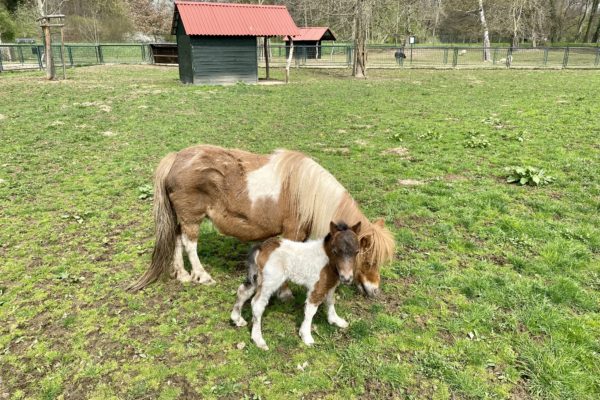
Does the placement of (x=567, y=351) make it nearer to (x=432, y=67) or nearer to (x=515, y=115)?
(x=515, y=115)

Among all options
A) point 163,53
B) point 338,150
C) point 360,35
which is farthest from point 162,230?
point 163,53

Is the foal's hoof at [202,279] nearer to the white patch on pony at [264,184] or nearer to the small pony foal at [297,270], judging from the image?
the small pony foal at [297,270]

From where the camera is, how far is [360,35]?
23797 millimetres

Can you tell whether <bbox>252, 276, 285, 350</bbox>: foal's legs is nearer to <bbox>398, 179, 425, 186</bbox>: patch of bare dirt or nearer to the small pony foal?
the small pony foal

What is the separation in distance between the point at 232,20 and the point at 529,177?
1865 cm

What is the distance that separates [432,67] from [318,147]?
25.8m

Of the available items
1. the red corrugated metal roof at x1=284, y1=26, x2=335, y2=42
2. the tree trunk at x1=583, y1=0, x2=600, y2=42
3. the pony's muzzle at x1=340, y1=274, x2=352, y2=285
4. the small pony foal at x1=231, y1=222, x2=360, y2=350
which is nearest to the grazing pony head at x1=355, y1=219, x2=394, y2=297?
the small pony foal at x1=231, y1=222, x2=360, y2=350

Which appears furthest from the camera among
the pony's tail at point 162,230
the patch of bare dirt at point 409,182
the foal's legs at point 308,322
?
the patch of bare dirt at point 409,182

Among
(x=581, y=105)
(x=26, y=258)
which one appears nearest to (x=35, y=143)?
(x=26, y=258)

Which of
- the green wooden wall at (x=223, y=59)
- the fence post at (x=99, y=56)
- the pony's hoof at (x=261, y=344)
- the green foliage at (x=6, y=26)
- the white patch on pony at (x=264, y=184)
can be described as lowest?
the pony's hoof at (x=261, y=344)

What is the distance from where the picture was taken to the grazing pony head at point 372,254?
3570 mm

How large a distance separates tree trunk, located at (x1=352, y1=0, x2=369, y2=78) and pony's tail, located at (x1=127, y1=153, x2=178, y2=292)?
871 inches

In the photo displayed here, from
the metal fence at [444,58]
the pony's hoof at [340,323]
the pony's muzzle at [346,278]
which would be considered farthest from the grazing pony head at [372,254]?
the metal fence at [444,58]

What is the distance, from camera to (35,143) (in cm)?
959
